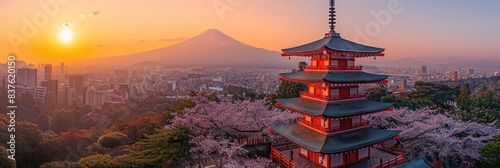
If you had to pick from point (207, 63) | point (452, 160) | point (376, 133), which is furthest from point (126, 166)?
point (207, 63)

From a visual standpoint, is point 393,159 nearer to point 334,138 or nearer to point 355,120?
point 355,120

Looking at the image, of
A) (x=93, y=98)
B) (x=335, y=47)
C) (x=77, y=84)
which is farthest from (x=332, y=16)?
(x=77, y=84)

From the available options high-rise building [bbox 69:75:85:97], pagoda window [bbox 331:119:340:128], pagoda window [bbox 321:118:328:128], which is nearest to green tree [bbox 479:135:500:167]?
pagoda window [bbox 331:119:340:128]

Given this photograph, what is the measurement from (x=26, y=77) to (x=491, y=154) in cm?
3671

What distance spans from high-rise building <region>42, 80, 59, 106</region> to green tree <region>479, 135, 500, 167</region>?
39218 millimetres

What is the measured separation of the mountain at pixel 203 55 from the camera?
92.0m

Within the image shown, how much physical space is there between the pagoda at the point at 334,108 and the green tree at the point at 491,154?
3.89 m

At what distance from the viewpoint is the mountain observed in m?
92.0

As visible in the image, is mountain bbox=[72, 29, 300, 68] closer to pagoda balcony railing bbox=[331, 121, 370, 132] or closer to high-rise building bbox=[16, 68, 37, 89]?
high-rise building bbox=[16, 68, 37, 89]

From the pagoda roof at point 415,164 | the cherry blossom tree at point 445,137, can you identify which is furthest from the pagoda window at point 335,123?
the cherry blossom tree at point 445,137

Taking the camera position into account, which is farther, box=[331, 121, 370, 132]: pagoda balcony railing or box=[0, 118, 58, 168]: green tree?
box=[0, 118, 58, 168]: green tree

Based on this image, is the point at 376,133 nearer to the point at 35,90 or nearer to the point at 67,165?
the point at 67,165

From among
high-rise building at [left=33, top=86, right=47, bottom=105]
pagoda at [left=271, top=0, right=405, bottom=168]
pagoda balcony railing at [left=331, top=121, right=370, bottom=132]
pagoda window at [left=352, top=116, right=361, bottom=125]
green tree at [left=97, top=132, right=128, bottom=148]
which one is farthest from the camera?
high-rise building at [left=33, top=86, right=47, bottom=105]

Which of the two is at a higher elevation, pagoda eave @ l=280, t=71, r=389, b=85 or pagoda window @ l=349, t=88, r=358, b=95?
pagoda eave @ l=280, t=71, r=389, b=85
